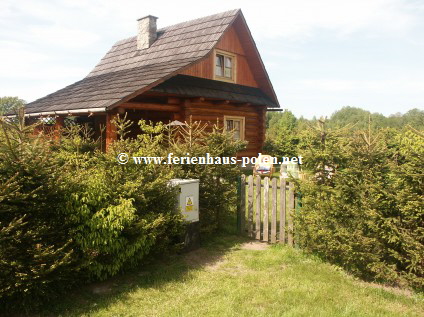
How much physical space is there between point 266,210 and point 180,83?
7.72 metres

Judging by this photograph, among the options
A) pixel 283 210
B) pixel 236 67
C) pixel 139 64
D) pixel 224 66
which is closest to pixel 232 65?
pixel 236 67

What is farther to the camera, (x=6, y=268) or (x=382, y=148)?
(x=382, y=148)

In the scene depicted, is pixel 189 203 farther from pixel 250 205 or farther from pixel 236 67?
pixel 236 67

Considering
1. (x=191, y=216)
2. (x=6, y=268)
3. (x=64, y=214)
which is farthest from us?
(x=191, y=216)

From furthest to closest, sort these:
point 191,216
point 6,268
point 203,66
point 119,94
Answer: point 203,66 → point 119,94 → point 191,216 → point 6,268

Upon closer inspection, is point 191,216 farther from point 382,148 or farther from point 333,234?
point 382,148

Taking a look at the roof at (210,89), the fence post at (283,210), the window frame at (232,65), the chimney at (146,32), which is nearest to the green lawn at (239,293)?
the fence post at (283,210)

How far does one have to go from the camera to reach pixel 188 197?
5820 mm

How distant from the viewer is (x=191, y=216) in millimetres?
5891

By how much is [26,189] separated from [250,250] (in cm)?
388

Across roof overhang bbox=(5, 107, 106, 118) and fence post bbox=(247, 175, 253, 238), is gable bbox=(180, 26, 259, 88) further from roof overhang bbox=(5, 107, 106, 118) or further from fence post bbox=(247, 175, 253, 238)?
fence post bbox=(247, 175, 253, 238)

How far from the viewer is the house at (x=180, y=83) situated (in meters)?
11.3

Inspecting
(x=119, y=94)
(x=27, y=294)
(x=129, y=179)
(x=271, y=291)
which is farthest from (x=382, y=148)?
(x=119, y=94)

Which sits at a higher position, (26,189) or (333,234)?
(26,189)
